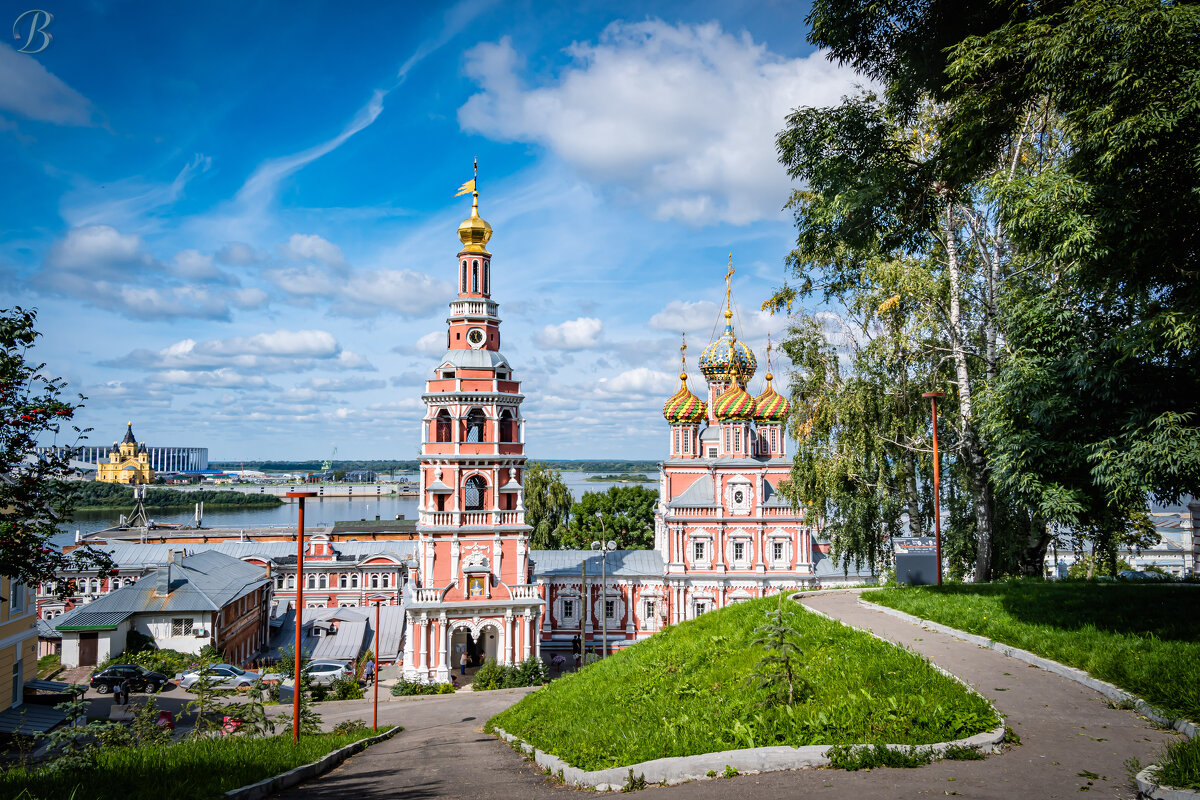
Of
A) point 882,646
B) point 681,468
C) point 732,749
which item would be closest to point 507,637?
point 681,468

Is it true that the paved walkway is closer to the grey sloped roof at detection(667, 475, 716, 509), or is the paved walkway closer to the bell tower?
the bell tower

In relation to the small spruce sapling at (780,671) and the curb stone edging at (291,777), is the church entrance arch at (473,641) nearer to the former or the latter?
the curb stone edging at (291,777)

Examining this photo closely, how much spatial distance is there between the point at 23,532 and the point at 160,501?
5674 inches

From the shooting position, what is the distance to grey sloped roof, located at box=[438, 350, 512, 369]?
3033cm

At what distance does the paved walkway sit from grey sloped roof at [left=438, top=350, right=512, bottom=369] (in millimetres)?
18731

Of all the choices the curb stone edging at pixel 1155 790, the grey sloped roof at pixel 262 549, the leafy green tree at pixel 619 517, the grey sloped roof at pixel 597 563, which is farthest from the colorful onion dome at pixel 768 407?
the curb stone edging at pixel 1155 790

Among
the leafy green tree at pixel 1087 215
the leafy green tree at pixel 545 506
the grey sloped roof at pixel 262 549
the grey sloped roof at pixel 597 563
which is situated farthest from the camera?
the leafy green tree at pixel 545 506

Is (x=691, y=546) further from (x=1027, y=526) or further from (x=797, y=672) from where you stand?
(x=797, y=672)

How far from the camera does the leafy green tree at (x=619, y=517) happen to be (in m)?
50.0

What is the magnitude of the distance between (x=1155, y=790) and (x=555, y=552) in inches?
1443

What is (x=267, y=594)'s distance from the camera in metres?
39.1

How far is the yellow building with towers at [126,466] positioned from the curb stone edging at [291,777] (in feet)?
461

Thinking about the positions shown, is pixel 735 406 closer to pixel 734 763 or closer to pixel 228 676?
pixel 228 676

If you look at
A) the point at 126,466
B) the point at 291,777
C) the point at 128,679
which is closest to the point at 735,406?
the point at 128,679
